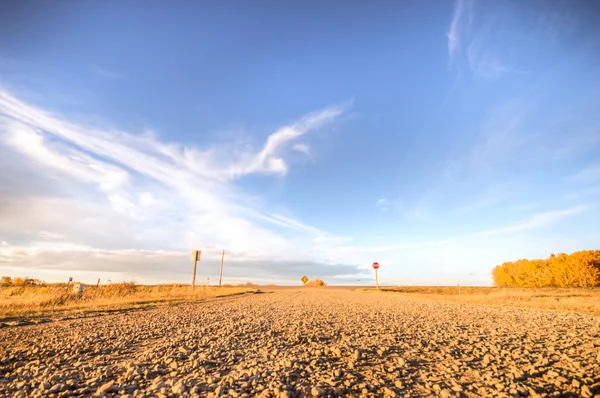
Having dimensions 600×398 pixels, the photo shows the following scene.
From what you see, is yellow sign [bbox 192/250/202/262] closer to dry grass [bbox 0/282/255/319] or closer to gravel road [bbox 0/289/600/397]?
dry grass [bbox 0/282/255/319]

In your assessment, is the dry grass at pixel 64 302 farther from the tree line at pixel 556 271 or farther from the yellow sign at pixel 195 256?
the tree line at pixel 556 271

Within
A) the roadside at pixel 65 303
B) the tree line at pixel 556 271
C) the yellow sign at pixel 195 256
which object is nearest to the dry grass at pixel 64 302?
the roadside at pixel 65 303

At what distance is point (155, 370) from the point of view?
18.1ft

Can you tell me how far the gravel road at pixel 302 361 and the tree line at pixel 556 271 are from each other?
291 ft

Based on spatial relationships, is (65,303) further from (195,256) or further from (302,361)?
(302,361)

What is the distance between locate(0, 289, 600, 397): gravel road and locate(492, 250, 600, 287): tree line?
3495 inches

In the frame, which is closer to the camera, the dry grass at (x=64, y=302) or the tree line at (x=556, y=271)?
the dry grass at (x=64, y=302)

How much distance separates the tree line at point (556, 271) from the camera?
73188mm

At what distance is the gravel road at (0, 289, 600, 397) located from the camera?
463 centimetres

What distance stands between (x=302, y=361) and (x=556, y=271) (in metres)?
101

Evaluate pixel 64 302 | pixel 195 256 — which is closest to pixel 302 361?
pixel 64 302

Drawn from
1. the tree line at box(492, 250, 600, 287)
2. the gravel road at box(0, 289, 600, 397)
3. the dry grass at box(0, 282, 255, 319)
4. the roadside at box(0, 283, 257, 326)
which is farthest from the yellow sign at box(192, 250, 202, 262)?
the tree line at box(492, 250, 600, 287)

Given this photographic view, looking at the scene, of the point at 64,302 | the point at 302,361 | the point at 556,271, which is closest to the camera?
the point at 302,361

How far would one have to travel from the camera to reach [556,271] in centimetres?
7900
